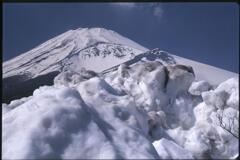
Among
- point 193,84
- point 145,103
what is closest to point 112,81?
point 145,103

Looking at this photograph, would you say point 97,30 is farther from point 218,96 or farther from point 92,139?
point 92,139

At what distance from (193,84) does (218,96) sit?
3025 mm

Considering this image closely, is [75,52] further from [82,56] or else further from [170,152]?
[170,152]

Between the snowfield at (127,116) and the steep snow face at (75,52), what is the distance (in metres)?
44.3

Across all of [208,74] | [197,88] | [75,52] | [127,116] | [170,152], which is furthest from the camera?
[75,52]

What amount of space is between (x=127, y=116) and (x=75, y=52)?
254 ft

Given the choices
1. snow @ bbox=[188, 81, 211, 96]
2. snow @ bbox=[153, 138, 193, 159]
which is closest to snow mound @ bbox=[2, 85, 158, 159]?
snow @ bbox=[153, 138, 193, 159]

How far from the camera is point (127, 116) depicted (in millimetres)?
5527

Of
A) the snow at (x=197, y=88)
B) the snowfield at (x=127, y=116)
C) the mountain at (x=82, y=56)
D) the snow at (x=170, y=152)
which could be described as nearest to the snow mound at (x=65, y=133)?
the snowfield at (x=127, y=116)

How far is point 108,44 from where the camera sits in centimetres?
9162

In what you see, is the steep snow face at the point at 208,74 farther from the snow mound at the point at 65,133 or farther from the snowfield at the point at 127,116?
the snow mound at the point at 65,133

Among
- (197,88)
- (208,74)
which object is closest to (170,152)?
(197,88)

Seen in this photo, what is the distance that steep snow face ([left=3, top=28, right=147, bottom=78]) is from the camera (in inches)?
2660

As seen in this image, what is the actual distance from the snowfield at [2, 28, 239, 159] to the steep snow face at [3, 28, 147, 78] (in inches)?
1745
